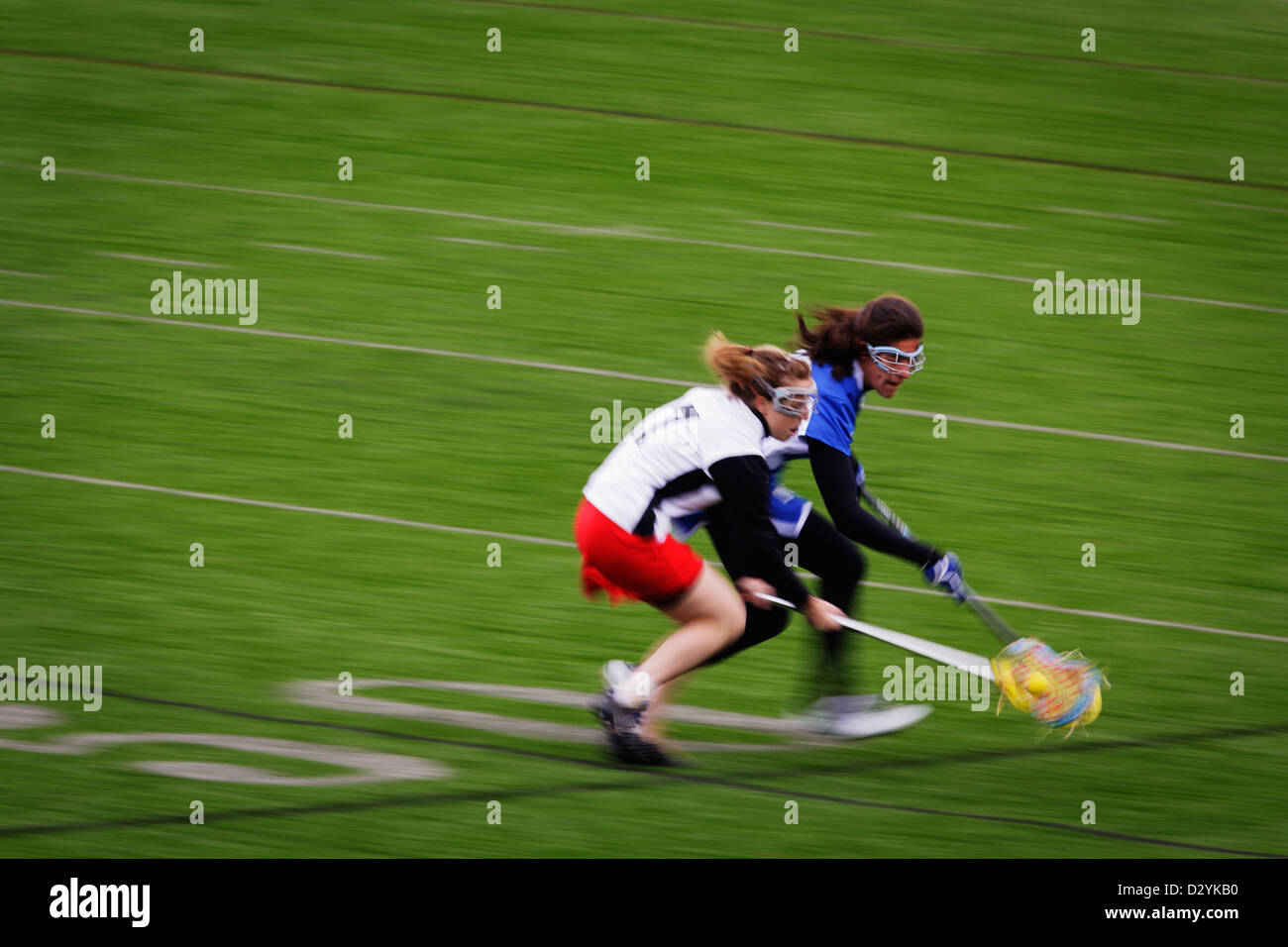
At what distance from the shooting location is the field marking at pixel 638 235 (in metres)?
11.9

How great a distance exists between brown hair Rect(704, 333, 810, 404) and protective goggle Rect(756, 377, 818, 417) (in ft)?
0.06

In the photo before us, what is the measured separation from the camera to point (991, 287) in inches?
473

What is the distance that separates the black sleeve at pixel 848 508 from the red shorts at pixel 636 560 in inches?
24.5

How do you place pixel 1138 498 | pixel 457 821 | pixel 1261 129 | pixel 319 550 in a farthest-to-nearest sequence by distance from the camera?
pixel 1261 129 < pixel 1138 498 < pixel 319 550 < pixel 457 821

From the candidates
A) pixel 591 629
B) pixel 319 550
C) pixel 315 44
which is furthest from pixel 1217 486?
pixel 315 44

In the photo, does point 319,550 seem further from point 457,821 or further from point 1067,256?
point 1067,256

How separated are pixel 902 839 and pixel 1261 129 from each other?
11.4 m

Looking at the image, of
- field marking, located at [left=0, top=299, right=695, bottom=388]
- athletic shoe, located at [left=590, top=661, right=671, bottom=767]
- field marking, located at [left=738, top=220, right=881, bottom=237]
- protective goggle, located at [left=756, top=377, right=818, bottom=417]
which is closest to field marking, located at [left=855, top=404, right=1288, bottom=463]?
field marking, located at [left=0, top=299, right=695, bottom=388]

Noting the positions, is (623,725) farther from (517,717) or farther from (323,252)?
(323,252)

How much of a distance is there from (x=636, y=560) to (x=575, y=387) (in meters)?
4.64

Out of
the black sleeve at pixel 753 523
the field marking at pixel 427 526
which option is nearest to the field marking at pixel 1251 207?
the field marking at pixel 427 526

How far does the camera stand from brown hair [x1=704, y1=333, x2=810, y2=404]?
19.2 feet

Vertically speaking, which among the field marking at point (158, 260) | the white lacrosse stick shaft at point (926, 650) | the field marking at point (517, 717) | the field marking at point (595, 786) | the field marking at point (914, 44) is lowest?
the field marking at point (595, 786)

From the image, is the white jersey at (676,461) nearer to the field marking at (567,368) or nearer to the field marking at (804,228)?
the field marking at (567,368)
